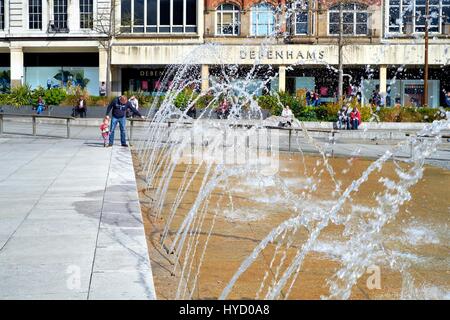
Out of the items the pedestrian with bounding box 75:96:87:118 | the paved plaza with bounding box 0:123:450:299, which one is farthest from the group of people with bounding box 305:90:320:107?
the paved plaza with bounding box 0:123:450:299

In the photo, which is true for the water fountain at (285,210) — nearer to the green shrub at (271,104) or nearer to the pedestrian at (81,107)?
the green shrub at (271,104)

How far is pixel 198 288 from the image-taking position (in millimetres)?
6145

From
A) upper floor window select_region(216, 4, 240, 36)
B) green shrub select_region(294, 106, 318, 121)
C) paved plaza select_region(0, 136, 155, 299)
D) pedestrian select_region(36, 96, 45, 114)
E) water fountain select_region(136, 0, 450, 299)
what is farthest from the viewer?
upper floor window select_region(216, 4, 240, 36)

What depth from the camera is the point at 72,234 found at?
776 cm

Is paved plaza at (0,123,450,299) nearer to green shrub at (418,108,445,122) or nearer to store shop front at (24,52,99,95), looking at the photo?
green shrub at (418,108,445,122)

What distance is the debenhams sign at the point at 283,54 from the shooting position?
44.0m

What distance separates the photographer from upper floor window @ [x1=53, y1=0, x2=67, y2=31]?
45.8 metres

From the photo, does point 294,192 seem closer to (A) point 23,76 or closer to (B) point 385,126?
(B) point 385,126

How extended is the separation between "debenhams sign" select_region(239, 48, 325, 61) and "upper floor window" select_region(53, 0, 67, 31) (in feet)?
39.5

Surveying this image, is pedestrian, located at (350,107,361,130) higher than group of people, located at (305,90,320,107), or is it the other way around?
group of people, located at (305,90,320,107)

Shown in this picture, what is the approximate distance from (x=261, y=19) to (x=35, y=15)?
1520 centimetres

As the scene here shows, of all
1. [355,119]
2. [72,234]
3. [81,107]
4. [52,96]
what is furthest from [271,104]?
[72,234]

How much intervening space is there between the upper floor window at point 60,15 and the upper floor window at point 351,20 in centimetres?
1751
